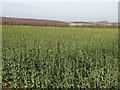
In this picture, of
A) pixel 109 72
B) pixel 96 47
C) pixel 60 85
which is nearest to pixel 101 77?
pixel 109 72

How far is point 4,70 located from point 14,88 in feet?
3.46

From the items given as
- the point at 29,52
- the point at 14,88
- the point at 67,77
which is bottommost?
the point at 14,88

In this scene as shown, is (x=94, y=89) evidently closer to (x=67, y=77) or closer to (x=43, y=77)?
(x=67, y=77)

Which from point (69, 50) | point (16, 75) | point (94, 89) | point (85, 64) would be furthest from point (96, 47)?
point (16, 75)

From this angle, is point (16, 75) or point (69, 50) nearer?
point (16, 75)

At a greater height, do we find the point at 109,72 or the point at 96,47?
the point at 96,47

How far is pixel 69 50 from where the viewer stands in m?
7.70

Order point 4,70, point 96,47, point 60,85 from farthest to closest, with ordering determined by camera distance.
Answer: point 96,47, point 4,70, point 60,85

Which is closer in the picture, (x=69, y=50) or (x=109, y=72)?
(x=109, y=72)

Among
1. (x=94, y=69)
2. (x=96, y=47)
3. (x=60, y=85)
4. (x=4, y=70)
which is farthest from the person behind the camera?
(x=96, y=47)

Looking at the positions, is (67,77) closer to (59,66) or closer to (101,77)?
(59,66)

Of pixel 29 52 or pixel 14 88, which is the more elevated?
pixel 29 52

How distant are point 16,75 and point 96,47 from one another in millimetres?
2990

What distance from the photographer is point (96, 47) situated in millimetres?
8219
